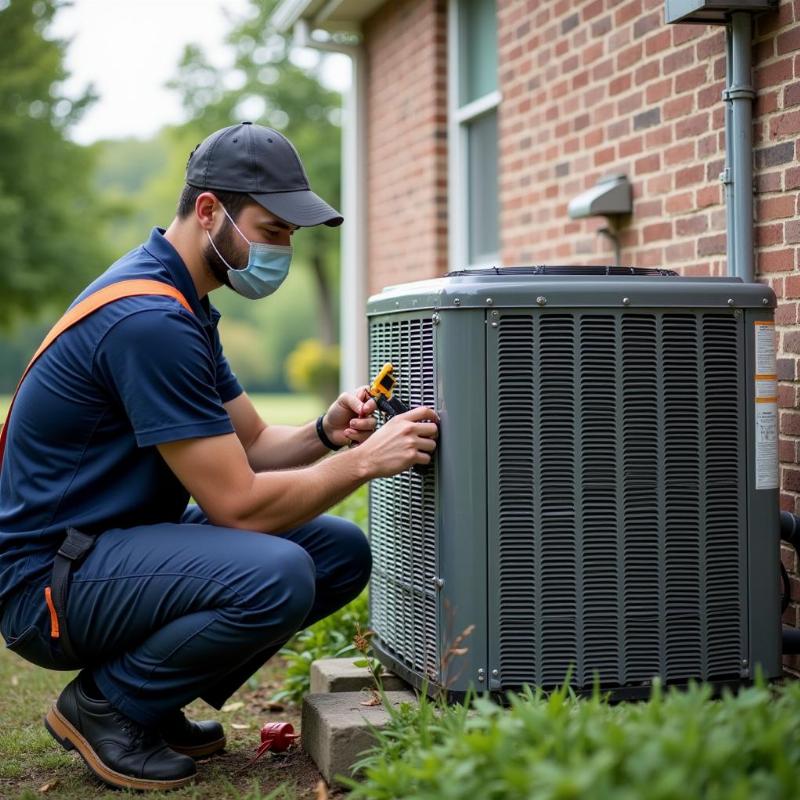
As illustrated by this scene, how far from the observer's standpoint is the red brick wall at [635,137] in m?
3.42

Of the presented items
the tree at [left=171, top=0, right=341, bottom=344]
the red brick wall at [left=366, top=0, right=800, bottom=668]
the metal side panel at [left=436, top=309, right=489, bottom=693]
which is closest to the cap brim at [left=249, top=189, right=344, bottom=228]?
the metal side panel at [left=436, top=309, right=489, bottom=693]

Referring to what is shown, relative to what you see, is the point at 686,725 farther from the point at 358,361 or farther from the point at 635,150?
the point at 358,361

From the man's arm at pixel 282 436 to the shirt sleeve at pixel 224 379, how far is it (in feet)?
0.08

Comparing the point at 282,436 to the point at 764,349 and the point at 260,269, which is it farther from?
the point at 764,349

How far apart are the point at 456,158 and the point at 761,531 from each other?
4204 mm

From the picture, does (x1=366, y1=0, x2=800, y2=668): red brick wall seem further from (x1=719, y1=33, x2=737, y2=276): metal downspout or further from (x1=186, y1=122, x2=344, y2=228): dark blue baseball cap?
(x1=186, y1=122, x2=344, y2=228): dark blue baseball cap

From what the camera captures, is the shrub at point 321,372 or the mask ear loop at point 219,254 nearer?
the mask ear loop at point 219,254

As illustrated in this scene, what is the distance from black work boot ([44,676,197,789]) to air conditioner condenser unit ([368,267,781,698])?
29.0 inches

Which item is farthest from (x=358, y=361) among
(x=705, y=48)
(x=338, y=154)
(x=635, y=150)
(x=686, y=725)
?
(x=338, y=154)

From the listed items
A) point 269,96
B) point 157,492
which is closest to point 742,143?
point 157,492

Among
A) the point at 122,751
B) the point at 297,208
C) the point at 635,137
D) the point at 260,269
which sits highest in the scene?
the point at 635,137

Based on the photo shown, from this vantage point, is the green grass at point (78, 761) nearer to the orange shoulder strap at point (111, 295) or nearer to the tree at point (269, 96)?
the orange shoulder strap at point (111, 295)

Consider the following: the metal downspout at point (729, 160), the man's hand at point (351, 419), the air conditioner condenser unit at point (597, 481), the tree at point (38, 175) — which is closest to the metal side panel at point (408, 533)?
the air conditioner condenser unit at point (597, 481)

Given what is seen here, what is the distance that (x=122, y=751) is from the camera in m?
2.90
